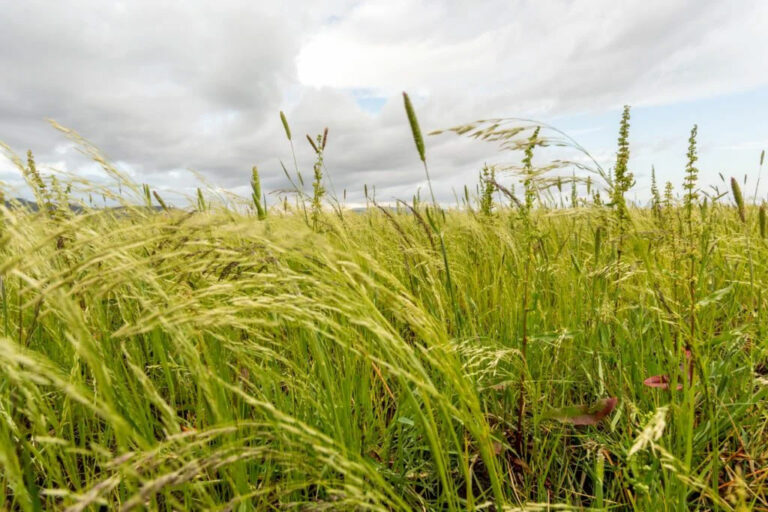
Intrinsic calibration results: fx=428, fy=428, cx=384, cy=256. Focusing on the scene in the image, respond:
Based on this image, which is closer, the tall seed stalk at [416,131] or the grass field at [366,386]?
the grass field at [366,386]

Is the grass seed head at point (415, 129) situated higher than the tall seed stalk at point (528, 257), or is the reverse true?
the grass seed head at point (415, 129)

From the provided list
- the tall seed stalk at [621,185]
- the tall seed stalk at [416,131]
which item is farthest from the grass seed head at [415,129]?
the tall seed stalk at [621,185]

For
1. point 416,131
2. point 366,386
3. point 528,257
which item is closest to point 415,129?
point 416,131

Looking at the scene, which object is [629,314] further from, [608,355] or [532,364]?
[532,364]

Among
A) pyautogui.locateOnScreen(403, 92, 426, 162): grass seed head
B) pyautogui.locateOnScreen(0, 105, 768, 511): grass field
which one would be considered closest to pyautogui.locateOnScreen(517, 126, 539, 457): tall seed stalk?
pyautogui.locateOnScreen(0, 105, 768, 511): grass field

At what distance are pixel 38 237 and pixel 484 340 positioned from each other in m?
1.45

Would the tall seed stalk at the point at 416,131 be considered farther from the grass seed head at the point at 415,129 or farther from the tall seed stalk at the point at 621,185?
the tall seed stalk at the point at 621,185

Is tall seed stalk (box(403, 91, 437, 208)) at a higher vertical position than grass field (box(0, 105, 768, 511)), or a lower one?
higher

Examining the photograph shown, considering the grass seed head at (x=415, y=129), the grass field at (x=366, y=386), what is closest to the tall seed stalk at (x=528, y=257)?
the grass field at (x=366, y=386)

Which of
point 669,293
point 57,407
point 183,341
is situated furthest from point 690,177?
point 57,407

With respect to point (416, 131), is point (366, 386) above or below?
below

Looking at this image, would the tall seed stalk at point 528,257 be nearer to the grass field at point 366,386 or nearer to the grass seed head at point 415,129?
the grass field at point 366,386

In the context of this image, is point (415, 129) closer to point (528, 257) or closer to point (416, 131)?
point (416, 131)

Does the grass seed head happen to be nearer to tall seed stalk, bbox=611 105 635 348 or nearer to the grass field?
the grass field
